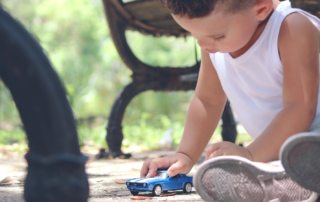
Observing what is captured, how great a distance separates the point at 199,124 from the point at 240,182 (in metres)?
0.52

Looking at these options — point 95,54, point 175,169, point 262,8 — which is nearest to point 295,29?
point 262,8

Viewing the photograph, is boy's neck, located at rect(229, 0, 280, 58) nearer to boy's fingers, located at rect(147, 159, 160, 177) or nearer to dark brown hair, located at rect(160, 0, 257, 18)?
dark brown hair, located at rect(160, 0, 257, 18)

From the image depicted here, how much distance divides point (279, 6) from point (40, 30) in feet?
45.5

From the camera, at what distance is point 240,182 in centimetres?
69

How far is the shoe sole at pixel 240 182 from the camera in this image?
2.23 ft

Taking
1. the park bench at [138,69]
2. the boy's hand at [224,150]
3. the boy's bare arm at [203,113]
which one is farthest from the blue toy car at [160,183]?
the park bench at [138,69]

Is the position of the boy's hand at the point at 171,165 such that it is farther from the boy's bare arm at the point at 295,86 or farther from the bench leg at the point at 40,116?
the bench leg at the point at 40,116

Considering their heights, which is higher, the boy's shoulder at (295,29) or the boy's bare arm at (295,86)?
the boy's shoulder at (295,29)

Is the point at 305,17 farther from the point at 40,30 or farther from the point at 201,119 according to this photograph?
the point at 40,30

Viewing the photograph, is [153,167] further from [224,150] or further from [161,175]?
[224,150]

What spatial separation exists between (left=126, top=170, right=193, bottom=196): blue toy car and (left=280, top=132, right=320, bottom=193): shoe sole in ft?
1.54

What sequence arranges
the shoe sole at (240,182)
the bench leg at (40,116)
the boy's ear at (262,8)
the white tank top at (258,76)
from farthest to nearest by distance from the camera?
1. the white tank top at (258,76)
2. the boy's ear at (262,8)
3. the shoe sole at (240,182)
4. the bench leg at (40,116)

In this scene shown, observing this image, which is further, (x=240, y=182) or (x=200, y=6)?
(x=200, y=6)

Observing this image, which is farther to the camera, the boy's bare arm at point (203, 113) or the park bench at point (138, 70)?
the park bench at point (138, 70)
